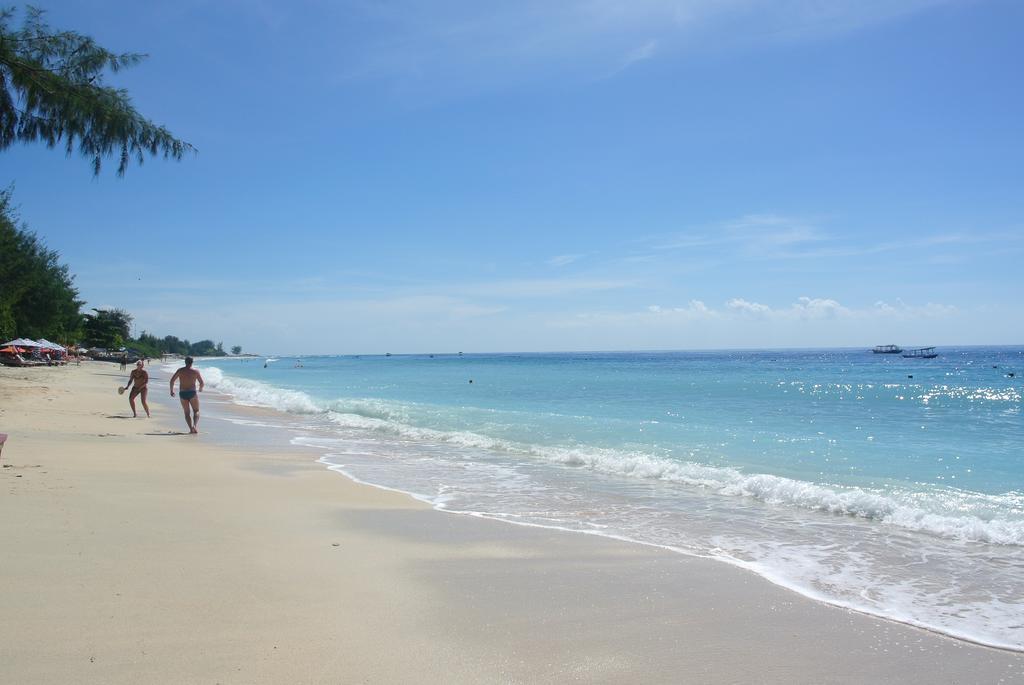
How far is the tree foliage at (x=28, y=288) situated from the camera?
35.3 m

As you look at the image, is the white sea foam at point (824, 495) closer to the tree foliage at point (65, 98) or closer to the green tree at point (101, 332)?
the tree foliage at point (65, 98)

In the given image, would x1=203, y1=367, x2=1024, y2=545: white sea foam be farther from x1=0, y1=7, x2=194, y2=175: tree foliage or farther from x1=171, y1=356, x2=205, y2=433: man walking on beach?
x1=0, y1=7, x2=194, y2=175: tree foliage

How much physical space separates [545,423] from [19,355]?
3875cm

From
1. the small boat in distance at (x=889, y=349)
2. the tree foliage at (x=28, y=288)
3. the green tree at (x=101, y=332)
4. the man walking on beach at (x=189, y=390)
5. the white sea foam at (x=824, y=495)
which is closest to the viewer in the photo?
the white sea foam at (x=824, y=495)

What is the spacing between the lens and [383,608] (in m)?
4.64

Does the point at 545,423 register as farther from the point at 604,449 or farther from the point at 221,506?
the point at 221,506

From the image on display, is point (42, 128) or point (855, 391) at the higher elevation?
→ point (42, 128)

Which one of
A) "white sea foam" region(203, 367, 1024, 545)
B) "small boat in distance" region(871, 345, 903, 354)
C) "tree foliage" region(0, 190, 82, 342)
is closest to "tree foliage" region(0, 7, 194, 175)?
"white sea foam" region(203, 367, 1024, 545)

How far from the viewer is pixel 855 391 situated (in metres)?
38.7

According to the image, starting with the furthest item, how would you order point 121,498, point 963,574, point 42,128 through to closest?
1. point 121,498
2. point 42,128
3. point 963,574

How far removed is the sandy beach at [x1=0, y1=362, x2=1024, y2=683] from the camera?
3729mm

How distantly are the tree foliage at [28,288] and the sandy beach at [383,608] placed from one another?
34359 millimetres

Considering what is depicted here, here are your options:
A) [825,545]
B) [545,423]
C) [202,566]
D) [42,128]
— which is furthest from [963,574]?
[545,423]

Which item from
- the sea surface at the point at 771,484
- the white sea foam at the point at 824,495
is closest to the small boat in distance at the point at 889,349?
the sea surface at the point at 771,484
